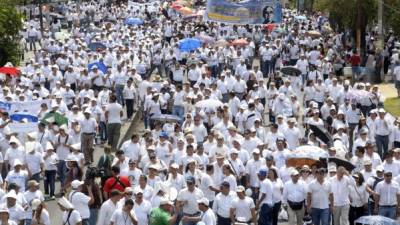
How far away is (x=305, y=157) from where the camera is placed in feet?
63.4

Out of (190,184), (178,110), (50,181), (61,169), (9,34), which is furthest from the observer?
(9,34)

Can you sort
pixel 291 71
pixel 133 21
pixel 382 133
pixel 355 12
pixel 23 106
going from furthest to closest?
1. pixel 133 21
2. pixel 355 12
3. pixel 291 71
4. pixel 23 106
5. pixel 382 133

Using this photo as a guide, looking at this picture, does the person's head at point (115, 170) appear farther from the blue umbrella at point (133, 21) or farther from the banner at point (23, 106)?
the blue umbrella at point (133, 21)

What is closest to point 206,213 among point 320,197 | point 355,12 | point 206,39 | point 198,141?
point 320,197

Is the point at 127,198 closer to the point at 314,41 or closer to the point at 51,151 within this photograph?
the point at 51,151

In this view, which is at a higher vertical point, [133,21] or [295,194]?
[295,194]

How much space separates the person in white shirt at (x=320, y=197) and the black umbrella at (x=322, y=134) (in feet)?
12.7

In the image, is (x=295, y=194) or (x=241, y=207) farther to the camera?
(x=295, y=194)

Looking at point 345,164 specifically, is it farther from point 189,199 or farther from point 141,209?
point 141,209

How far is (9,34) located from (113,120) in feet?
54.1

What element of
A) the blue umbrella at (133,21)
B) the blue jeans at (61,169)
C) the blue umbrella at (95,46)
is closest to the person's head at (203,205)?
the blue jeans at (61,169)

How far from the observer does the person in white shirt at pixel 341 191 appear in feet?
58.0

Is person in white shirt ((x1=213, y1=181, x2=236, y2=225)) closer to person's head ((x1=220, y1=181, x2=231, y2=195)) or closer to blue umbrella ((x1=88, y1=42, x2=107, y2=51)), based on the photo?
person's head ((x1=220, y1=181, x2=231, y2=195))

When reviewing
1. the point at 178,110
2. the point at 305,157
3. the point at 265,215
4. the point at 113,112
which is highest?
the point at 305,157
